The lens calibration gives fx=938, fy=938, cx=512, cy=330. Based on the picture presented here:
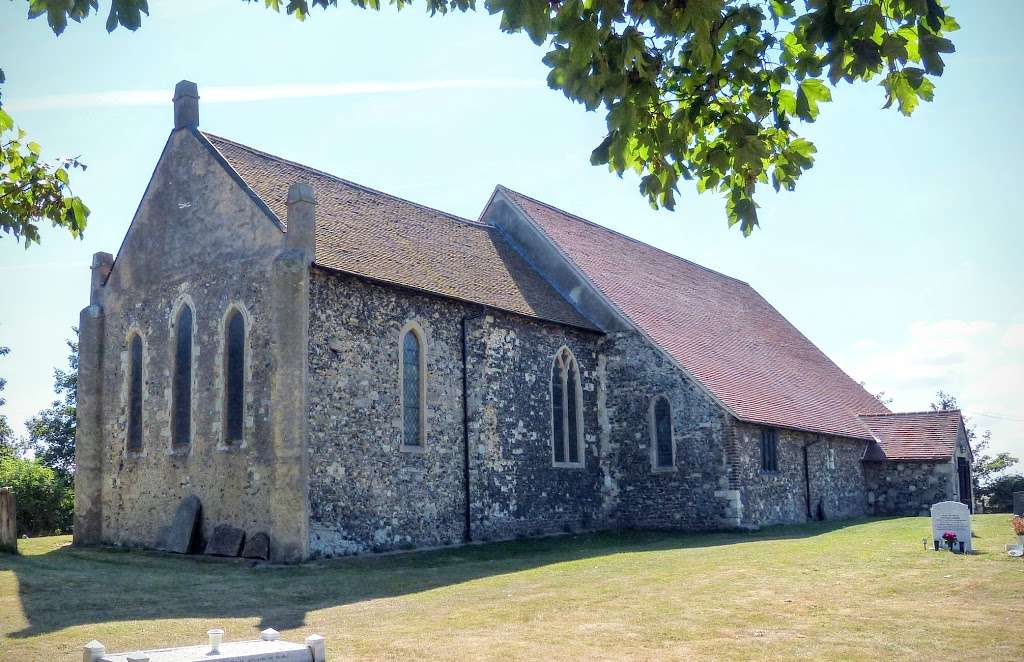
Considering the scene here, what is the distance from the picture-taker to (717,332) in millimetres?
32750

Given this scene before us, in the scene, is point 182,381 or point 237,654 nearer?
point 237,654

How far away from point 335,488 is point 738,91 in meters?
15.0

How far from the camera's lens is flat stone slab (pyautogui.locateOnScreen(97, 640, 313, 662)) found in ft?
25.3

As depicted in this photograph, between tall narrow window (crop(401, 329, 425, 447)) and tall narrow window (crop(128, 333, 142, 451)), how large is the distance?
23.2ft

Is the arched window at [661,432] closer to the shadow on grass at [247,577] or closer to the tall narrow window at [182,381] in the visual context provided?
the shadow on grass at [247,577]

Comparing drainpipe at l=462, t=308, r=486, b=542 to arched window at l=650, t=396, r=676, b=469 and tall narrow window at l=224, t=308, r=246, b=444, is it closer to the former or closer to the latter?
tall narrow window at l=224, t=308, r=246, b=444

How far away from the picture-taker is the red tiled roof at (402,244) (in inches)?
871

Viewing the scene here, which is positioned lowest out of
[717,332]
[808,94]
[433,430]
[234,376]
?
[433,430]

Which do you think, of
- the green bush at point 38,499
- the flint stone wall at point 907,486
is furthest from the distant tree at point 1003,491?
the green bush at point 38,499

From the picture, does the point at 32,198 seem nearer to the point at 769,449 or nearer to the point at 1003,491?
the point at 769,449

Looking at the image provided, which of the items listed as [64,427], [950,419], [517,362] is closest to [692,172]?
[517,362]

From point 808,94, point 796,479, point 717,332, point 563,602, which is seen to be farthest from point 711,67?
point 717,332

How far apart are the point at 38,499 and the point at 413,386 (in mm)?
17838

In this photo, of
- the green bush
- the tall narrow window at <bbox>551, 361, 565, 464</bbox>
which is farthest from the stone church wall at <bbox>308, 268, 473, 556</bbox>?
the green bush
